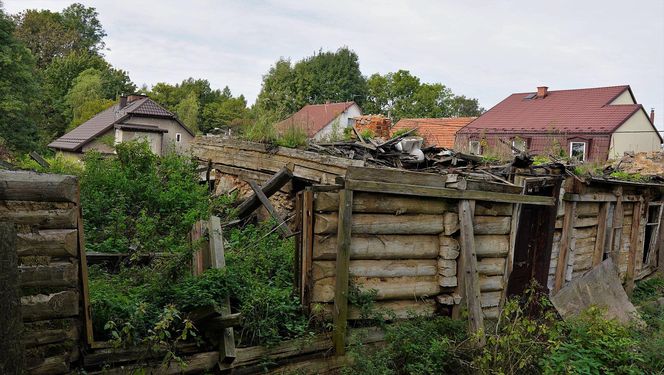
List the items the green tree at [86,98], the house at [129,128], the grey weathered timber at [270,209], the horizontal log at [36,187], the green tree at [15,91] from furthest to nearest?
the green tree at [86,98] → the house at [129,128] → the green tree at [15,91] → the grey weathered timber at [270,209] → the horizontal log at [36,187]

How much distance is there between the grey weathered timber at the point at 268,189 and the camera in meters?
8.98

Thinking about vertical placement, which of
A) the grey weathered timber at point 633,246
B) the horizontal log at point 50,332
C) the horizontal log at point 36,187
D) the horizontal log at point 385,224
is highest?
the horizontal log at point 36,187

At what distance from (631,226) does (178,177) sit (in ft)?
34.9

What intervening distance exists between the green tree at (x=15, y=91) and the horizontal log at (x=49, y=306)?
82.0ft

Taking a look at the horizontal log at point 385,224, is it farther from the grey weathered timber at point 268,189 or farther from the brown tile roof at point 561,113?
the brown tile roof at point 561,113

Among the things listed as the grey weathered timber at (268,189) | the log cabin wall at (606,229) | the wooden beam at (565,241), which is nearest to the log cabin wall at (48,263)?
the grey weathered timber at (268,189)

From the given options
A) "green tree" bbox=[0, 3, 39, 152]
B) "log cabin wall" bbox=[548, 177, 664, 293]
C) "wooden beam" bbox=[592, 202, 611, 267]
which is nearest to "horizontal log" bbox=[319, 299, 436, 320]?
"log cabin wall" bbox=[548, 177, 664, 293]

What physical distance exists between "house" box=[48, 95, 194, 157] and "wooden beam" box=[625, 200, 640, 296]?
75.7 feet

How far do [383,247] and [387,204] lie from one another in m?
0.52

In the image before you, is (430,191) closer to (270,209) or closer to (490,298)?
(490,298)

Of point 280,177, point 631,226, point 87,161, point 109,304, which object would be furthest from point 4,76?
point 631,226

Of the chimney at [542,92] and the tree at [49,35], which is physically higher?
the tree at [49,35]

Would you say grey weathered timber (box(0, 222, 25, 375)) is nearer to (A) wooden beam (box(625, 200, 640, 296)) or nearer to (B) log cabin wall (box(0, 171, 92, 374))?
(B) log cabin wall (box(0, 171, 92, 374))

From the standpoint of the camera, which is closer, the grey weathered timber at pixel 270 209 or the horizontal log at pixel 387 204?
the horizontal log at pixel 387 204
